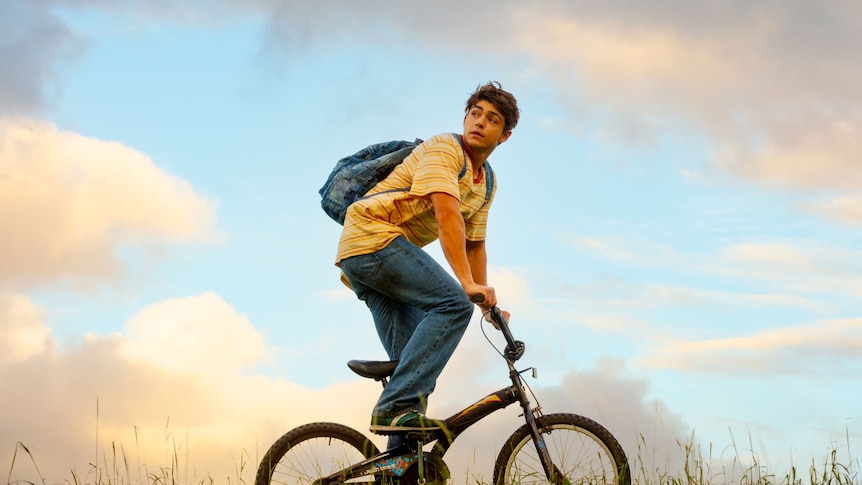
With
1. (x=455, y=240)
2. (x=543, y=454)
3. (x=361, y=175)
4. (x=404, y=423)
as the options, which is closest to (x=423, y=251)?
(x=455, y=240)

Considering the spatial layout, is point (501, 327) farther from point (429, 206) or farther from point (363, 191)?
point (363, 191)

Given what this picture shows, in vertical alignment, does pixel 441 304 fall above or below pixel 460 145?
below

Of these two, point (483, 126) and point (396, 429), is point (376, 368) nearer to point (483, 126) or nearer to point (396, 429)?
point (396, 429)

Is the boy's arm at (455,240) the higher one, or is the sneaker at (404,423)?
the boy's arm at (455,240)

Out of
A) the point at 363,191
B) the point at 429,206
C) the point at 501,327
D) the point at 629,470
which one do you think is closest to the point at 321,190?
the point at 363,191

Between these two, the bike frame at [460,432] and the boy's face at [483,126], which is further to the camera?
the boy's face at [483,126]

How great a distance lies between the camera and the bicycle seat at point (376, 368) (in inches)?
266

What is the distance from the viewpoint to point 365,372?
6.78 m

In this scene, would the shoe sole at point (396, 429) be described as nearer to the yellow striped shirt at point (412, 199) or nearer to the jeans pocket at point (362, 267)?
the jeans pocket at point (362, 267)

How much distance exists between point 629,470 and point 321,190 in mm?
2929

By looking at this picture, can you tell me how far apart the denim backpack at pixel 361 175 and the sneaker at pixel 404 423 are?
1469mm

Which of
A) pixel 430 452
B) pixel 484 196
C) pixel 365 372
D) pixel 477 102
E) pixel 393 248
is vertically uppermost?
pixel 477 102

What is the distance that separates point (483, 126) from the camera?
6.77m

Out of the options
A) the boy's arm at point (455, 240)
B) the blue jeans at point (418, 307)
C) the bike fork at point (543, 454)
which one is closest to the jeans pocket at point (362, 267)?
the blue jeans at point (418, 307)
